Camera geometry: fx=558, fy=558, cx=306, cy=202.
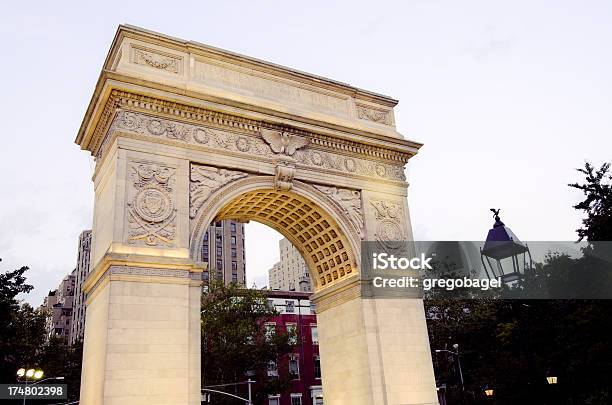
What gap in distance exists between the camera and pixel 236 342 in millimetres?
39469

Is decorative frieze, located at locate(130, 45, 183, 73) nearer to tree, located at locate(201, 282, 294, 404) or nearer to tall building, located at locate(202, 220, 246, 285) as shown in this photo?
tree, located at locate(201, 282, 294, 404)

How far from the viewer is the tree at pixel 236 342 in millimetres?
39219

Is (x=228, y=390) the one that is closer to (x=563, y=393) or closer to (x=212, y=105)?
(x=563, y=393)

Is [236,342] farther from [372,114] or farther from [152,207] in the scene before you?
[152,207]

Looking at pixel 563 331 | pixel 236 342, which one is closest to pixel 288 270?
pixel 236 342

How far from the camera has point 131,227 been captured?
57.8ft

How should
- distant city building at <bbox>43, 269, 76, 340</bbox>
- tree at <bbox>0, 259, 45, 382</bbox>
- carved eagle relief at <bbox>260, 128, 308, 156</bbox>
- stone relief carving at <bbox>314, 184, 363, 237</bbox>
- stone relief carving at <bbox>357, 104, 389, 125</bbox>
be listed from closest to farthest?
1. carved eagle relief at <bbox>260, 128, 308, 156</bbox>
2. stone relief carving at <bbox>314, 184, 363, 237</bbox>
3. stone relief carving at <bbox>357, 104, 389, 125</bbox>
4. tree at <bbox>0, 259, 45, 382</bbox>
5. distant city building at <bbox>43, 269, 76, 340</bbox>

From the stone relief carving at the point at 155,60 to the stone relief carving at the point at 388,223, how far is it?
9.42 meters

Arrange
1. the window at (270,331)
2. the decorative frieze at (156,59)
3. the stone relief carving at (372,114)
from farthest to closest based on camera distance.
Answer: the window at (270,331)
the stone relief carving at (372,114)
the decorative frieze at (156,59)

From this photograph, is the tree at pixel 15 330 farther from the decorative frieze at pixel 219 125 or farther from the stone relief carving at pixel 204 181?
the stone relief carving at pixel 204 181

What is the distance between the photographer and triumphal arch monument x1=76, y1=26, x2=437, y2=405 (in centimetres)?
1672

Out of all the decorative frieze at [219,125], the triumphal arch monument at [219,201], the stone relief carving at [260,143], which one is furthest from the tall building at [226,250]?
the stone relief carving at [260,143]

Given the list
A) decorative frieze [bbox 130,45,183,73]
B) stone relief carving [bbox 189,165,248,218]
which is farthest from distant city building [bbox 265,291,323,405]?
decorative frieze [bbox 130,45,183,73]

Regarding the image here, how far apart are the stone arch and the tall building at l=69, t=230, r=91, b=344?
7026 cm
